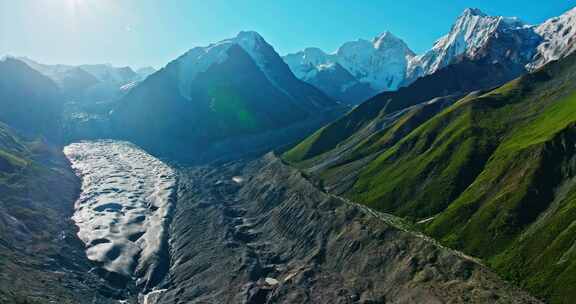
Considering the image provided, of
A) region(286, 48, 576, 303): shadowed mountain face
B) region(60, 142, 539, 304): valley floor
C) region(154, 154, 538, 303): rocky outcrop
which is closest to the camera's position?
region(286, 48, 576, 303): shadowed mountain face

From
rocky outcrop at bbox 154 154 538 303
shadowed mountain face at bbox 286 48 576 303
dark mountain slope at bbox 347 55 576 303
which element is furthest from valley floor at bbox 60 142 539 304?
shadowed mountain face at bbox 286 48 576 303

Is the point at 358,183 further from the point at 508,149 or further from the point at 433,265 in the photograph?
the point at 433,265

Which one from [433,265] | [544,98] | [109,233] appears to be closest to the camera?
[433,265]

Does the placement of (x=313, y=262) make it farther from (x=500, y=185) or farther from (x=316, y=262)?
(x=500, y=185)

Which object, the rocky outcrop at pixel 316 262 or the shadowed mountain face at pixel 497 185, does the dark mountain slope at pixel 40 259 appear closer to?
the rocky outcrop at pixel 316 262

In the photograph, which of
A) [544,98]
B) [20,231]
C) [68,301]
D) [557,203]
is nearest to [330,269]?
[557,203]

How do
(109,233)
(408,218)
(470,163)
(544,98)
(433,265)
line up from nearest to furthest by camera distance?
1. (433,265)
2. (408,218)
3. (470,163)
4. (109,233)
5. (544,98)

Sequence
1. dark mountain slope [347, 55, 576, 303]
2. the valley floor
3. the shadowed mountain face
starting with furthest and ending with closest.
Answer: the valley floor → the shadowed mountain face → dark mountain slope [347, 55, 576, 303]

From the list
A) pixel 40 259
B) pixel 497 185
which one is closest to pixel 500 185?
pixel 497 185

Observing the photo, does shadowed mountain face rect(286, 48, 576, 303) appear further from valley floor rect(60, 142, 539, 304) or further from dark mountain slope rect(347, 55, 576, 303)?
valley floor rect(60, 142, 539, 304)
